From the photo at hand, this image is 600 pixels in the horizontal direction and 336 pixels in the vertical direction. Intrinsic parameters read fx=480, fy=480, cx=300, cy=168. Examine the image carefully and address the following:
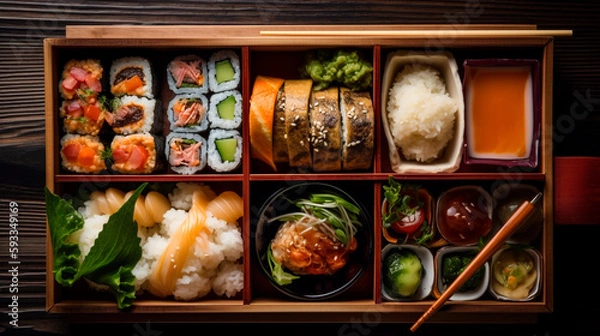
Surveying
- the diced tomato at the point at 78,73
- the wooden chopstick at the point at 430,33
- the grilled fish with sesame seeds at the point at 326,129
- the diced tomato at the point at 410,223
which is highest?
the wooden chopstick at the point at 430,33

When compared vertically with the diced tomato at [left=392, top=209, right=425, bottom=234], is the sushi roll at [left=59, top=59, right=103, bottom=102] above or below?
above

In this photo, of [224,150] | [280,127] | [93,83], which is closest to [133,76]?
[93,83]

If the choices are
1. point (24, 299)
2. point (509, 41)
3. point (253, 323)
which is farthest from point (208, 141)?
point (509, 41)

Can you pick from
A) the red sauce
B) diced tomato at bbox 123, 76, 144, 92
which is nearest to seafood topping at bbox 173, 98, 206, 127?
diced tomato at bbox 123, 76, 144, 92

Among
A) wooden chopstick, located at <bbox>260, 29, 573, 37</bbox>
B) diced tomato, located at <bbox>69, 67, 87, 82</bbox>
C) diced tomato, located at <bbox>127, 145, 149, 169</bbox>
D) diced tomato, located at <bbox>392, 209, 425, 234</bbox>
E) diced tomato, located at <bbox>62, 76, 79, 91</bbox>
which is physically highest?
wooden chopstick, located at <bbox>260, 29, 573, 37</bbox>

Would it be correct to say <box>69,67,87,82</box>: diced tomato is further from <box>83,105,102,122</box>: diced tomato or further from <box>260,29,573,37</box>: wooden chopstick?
<box>260,29,573,37</box>: wooden chopstick

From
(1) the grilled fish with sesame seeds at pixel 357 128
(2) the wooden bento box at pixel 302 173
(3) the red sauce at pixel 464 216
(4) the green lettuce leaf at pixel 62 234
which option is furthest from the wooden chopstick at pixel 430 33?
(4) the green lettuce leaf at pixel 62 234

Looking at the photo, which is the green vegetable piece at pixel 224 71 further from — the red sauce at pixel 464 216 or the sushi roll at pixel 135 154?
the red sauce at pixel 464 216
